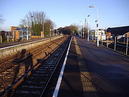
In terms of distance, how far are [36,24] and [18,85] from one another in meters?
72.3

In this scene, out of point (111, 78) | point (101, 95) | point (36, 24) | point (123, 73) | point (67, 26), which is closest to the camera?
point (101, 95)

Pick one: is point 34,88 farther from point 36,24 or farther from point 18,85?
point 36,24

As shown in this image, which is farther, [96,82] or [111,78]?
[111,78]

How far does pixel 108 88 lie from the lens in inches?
279

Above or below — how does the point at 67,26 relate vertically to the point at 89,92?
above

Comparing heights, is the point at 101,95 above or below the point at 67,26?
below

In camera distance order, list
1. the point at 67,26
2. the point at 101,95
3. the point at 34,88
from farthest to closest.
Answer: the point at 67,26 → the point at 34,88 → the point at 101,95

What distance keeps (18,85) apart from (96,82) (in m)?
3.79

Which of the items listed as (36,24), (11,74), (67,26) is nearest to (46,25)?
(36,24)

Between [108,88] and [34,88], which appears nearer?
[108,88]

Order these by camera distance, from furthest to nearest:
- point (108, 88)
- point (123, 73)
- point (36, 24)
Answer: point (36, 24) < point (123, 73) < point (108, 88)

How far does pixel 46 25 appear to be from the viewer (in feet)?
267

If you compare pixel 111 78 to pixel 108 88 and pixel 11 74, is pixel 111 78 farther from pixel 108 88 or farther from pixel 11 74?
pixel 11 74

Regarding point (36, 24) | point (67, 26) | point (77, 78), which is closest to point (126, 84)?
point (77, 78)
